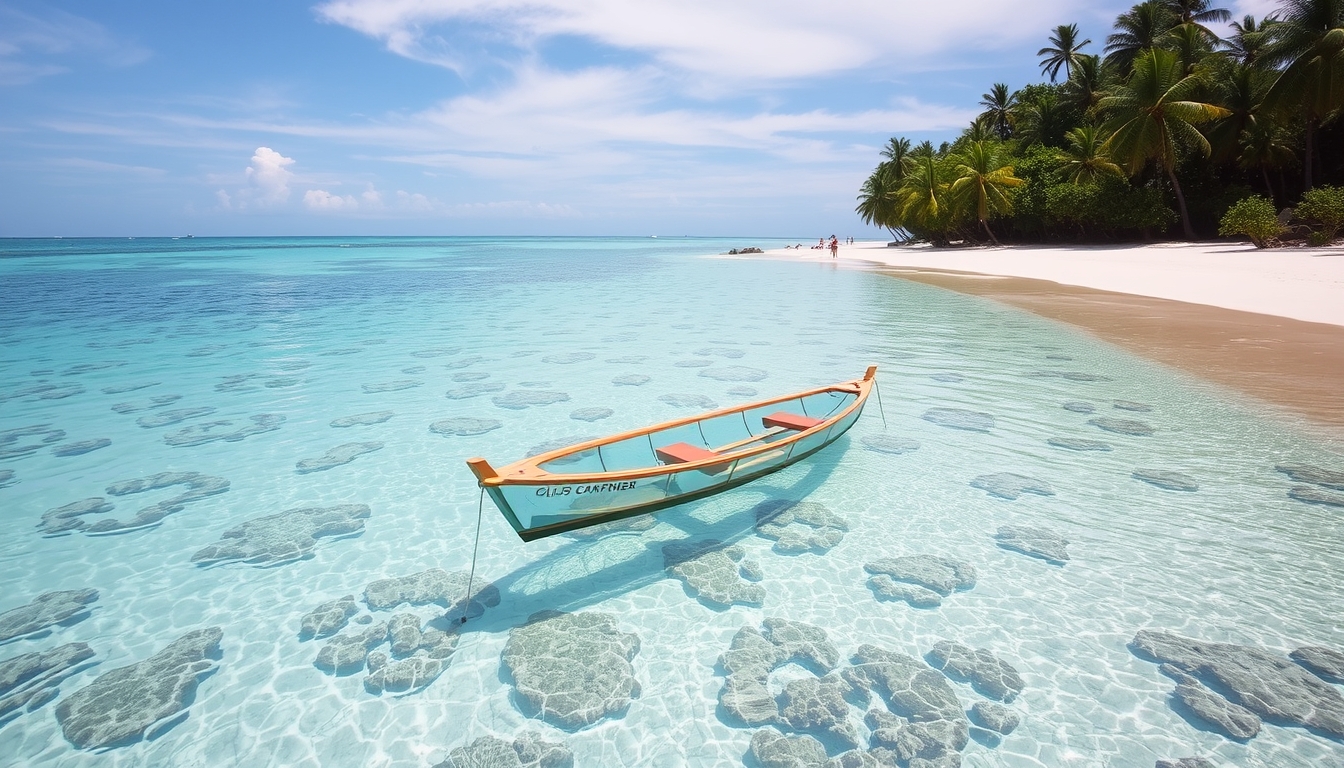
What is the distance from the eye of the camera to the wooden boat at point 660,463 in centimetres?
528

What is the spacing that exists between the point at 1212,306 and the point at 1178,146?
2202cm

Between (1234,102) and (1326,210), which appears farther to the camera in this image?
(1234,102)

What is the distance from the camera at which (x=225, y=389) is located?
13.5 m

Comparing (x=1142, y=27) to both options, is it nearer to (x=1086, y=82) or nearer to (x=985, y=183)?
(x=1086, y=82)

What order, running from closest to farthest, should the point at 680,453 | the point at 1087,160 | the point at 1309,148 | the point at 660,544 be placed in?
the point at 660,544, the point at 680,453, the point at 1309,148, the point at 1087,160

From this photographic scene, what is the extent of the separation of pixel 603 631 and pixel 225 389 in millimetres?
12560

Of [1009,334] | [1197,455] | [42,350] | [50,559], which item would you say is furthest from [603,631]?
[42,350]

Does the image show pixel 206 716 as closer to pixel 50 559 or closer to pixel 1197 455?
pixel 50 559

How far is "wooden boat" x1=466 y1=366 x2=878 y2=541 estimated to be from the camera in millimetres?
5277

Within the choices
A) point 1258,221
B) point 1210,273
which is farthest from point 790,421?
point 1258,221

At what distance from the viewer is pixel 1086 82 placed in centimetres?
4738

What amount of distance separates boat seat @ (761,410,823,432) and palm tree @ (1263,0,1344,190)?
35.2 meters

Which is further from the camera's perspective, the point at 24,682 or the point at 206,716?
the point at 24,682

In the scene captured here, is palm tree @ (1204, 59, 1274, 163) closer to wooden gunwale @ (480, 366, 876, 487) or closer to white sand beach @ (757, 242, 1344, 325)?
white sand beach @ (757, 242, 1344, 325)
